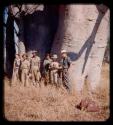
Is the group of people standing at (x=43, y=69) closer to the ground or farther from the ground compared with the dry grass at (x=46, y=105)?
farther from the ground

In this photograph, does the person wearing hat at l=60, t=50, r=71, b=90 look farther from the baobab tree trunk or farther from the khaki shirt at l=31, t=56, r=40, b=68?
the khaki shirt at l=31, t=56, r=40, b=68

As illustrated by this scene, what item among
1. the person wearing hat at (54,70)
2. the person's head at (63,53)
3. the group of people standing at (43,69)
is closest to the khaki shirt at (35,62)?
the group of people standing at (43,69)

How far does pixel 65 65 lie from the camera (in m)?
4.79

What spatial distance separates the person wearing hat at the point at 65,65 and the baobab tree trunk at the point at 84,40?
0.13 feet

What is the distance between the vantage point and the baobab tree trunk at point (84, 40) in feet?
15.6

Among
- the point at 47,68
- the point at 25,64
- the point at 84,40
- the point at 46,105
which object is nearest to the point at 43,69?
the point at 47,68

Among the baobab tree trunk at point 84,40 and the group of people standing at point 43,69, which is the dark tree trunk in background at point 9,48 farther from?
the baobab tree trunk at point 84,40

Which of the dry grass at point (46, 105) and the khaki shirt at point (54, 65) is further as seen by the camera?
the khaki shirt at point (54, 65)

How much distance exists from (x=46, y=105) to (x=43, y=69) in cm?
35

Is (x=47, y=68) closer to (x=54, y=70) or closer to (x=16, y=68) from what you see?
(x=54, y=70)

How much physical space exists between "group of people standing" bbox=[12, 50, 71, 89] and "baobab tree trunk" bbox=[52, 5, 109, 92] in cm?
6

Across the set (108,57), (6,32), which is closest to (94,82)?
(108,57)

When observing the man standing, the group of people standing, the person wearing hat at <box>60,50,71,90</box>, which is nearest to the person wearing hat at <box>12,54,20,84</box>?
the group of people standing

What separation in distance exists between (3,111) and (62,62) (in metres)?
0.74
